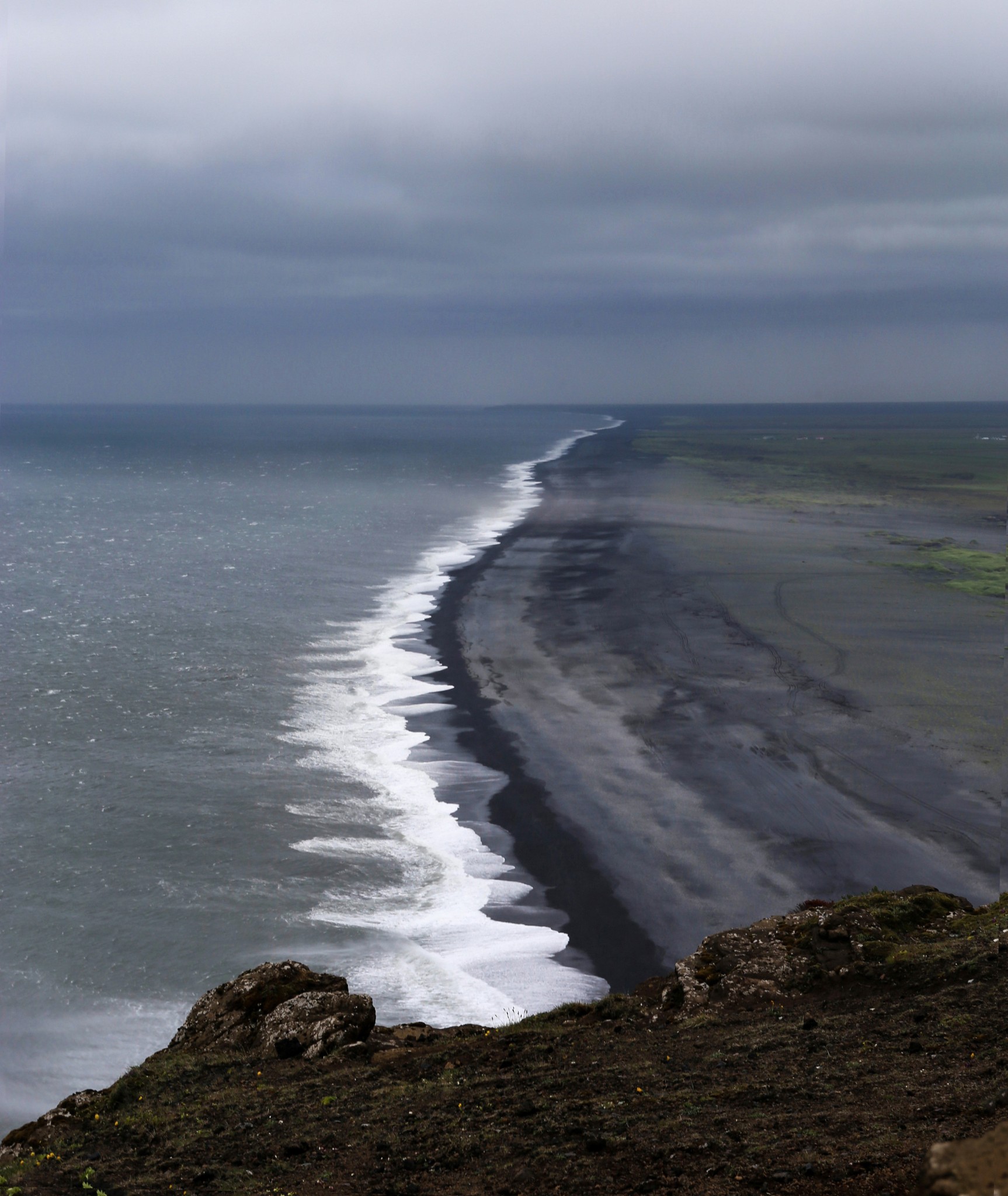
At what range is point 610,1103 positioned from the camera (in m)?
12.6

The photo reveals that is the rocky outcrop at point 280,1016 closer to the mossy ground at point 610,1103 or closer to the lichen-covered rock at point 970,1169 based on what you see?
the mossy ground at point 610,1103

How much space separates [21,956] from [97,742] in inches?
550

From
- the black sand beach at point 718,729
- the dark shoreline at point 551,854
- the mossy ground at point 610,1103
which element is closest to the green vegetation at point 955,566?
the black sand beach at point 718,729

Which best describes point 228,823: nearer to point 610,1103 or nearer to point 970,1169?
point 610,1103

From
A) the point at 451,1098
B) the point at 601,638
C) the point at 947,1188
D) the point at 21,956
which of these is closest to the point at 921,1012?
the point at 451,1098

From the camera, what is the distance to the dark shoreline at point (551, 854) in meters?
23.8

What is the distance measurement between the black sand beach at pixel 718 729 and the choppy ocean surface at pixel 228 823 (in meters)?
2.15

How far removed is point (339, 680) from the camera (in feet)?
144

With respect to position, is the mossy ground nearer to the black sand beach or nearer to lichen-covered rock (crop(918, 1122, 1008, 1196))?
lichen-covered rock (crop(918, 1122, 1008, 1196))

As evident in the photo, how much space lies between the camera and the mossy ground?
10.8 m

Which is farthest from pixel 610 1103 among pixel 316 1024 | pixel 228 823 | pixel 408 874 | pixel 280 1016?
pixel 228 823

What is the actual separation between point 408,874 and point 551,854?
12.5ft

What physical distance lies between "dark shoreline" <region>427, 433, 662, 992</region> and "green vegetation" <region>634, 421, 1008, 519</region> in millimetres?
71178

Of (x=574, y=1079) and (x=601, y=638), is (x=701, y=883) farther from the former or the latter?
(x=601, y=638)
